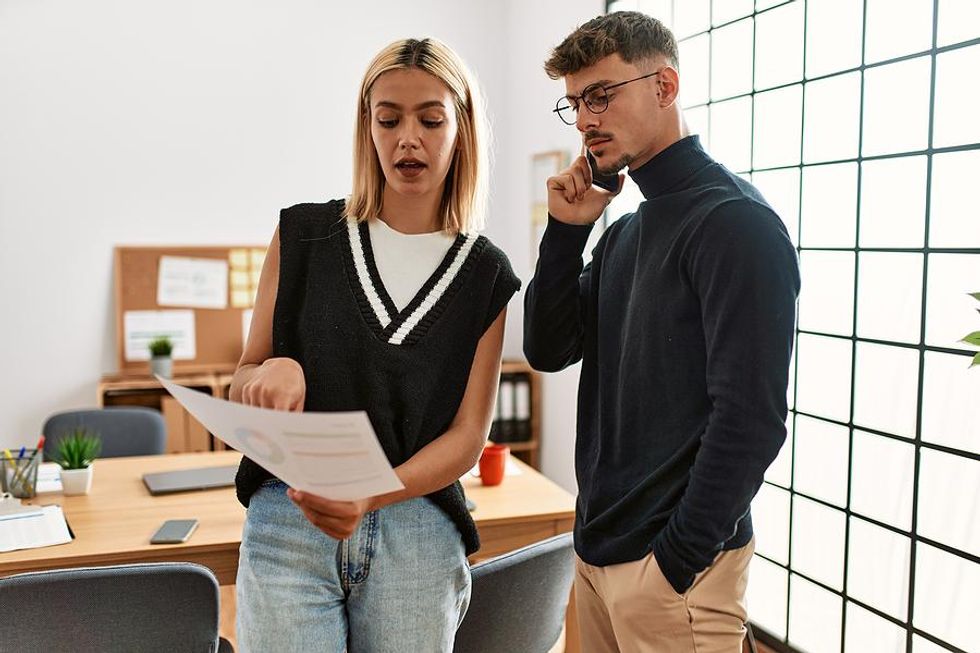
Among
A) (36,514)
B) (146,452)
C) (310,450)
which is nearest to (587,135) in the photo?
(310,450)

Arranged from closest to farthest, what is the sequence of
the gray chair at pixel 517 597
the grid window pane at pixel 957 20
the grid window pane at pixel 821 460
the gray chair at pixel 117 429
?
the gray chair at pixel 517 597 → the grid window pane at pixel 957 20 → the grid window pane at pixel 821 460 → the gray chair at pixel 117 429

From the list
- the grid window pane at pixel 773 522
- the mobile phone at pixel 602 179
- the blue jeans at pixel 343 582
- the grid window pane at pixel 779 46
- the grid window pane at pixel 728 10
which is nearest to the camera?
the blue jeans at pixel 343 582

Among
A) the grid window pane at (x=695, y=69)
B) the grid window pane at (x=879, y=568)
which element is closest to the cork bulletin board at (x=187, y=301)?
the grid window pane at (x=695, y=69)

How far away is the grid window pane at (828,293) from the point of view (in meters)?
2.61

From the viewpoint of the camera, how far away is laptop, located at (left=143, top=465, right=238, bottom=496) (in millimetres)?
2445

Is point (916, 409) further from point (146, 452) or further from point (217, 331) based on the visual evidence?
point (217, 331)

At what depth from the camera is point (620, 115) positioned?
144cm

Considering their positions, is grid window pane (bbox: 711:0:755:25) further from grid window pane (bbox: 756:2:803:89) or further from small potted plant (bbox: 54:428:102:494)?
small potted plant (bbox: 54:428:102:494)

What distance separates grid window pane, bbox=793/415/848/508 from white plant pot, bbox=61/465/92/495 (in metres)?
2.12

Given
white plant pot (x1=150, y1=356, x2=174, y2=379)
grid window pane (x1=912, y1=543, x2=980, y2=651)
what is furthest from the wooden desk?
white plant pot (x1=150, y1=356, x2=174, y2=379)

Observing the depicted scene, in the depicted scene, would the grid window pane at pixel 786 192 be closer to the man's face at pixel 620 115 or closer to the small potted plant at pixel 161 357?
the man's face at pixel 620 115

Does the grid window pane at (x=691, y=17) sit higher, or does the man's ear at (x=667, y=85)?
the grid window pane at (x=691, y=17)

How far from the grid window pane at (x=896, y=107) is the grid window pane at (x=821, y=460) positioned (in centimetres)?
83

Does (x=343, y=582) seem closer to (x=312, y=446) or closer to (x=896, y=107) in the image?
(x=312, y=446)
